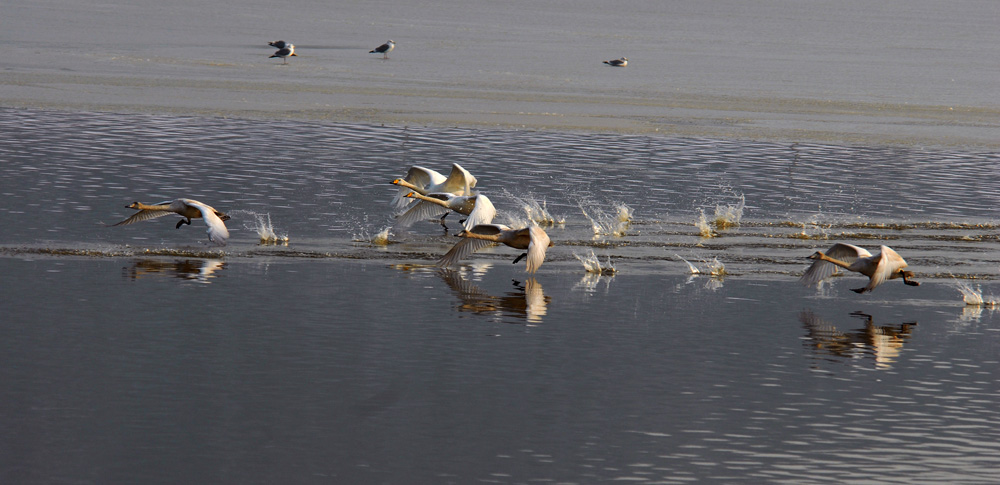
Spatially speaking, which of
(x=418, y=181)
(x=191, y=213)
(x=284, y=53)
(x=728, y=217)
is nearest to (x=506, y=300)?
(x=191, y=213)

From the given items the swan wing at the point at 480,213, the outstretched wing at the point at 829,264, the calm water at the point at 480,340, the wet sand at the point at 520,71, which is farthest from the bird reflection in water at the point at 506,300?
the wet sand at the point at 520,71

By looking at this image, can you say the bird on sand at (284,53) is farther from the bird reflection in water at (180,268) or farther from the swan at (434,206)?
the bird reflection in water at (180,268)

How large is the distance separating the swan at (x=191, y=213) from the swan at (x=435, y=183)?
10.2 feet

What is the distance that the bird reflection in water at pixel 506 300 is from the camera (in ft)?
39.8

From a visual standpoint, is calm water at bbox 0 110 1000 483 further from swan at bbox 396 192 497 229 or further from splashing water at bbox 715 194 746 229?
swan at bbox 396 192 497 229

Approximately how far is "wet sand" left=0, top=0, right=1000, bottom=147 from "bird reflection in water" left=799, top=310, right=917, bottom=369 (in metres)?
14.8

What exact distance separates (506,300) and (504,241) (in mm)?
1043

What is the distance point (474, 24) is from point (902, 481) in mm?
44553

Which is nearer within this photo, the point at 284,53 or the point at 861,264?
the point at 861,264

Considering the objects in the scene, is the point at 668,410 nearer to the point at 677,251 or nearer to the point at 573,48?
the point at 677,251

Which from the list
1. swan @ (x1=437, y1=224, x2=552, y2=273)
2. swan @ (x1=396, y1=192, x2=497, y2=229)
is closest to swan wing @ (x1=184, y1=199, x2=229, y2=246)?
swan @ (x1=437, y1=224, x2=552, y2=273)

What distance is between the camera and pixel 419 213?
1659 cm

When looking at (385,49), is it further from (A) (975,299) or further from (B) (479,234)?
(A) (975,299)

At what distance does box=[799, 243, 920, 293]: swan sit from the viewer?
41.4ft
